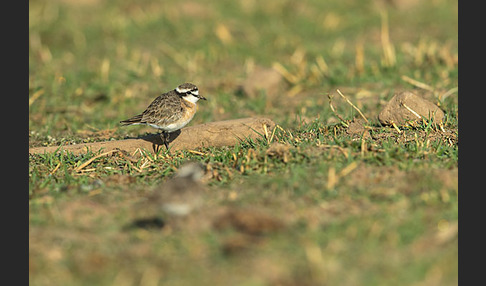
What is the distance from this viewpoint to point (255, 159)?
7730mm

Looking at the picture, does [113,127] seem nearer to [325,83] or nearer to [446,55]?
[325,83]

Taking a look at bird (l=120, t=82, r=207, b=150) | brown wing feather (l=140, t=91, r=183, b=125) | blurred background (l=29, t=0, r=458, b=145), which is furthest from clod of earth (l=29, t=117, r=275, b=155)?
blurred background (l=29, t=0, r=458, b=145)

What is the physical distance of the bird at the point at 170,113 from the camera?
9.20m

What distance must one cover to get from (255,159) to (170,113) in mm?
1951

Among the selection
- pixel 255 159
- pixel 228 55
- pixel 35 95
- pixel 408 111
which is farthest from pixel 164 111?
pixel 228 55

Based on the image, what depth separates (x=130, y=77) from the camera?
1333 centimetres

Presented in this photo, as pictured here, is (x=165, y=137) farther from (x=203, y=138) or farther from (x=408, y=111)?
(x=408, y=111)

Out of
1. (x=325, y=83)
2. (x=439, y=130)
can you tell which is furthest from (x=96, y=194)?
(x=325, y=83)

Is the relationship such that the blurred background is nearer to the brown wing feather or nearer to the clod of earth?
the clod of earth

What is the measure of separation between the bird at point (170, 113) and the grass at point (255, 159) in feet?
1.79

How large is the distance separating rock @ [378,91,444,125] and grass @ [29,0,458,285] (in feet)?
0.52

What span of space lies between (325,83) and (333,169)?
5.68m

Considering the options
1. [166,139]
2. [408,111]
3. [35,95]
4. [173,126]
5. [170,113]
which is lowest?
[35,95]

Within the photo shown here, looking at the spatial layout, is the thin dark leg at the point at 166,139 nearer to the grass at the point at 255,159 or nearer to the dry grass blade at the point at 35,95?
the grass at the point at 255,159
